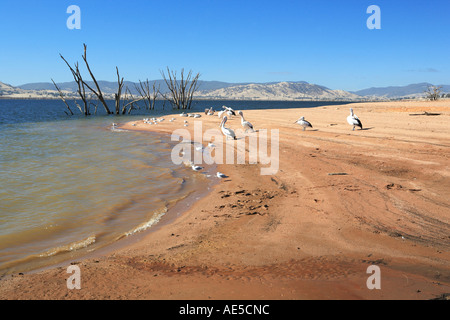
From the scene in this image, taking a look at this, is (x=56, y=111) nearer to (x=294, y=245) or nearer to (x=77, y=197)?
(x=77, y=197)

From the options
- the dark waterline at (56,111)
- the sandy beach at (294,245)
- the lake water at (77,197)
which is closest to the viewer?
the sandy beach at (294,245)

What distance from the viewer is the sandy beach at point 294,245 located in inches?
115

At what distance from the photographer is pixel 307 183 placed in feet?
21.8

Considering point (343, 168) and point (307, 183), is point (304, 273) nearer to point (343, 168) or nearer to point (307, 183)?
point (307, 183)

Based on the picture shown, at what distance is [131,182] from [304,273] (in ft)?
18.4

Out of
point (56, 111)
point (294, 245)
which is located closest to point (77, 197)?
point (294, 245)

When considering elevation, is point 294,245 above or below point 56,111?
below

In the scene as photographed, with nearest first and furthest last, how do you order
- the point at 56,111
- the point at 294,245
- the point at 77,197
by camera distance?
the point at 294,245
the point at 77,197
the point at 56,111

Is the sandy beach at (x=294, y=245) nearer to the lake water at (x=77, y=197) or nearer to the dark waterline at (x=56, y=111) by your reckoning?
the lake water at (x=77, y=197)

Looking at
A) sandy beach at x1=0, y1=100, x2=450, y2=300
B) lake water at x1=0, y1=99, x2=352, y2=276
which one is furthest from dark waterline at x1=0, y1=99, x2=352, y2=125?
sandy beach at x1=0, y1=100, x2=450, y2=300

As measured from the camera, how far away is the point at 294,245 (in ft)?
13.0

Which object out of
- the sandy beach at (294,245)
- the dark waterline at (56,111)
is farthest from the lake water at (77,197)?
the dark waterline at (56,111)

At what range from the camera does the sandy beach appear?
292 centimetres
